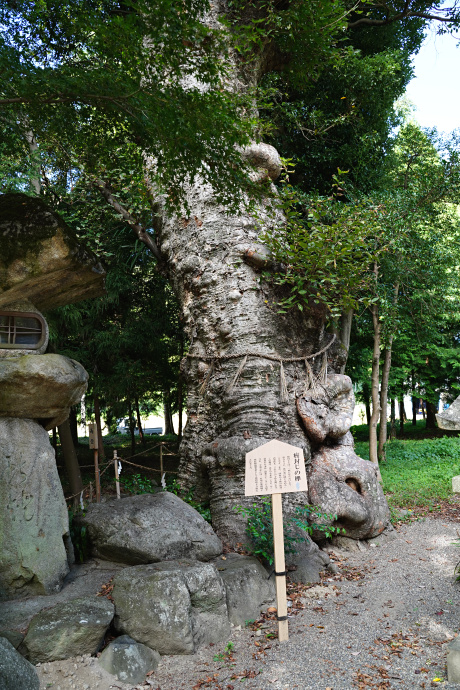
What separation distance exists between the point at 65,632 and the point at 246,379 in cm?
355

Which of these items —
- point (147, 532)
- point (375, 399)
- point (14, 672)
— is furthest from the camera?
point (375, 399)

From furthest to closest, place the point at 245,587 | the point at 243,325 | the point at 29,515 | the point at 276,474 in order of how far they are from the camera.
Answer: the point at 243,325 < the point at 245,587 < the point at 276,474 < the point at 29,515

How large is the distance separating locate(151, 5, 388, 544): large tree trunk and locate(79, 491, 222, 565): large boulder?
89 centimetres

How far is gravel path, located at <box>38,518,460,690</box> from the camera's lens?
135 inches

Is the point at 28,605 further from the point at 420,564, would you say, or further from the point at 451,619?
the point at 420,564

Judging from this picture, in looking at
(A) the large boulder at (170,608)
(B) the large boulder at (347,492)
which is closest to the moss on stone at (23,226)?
(A) the large boulder at (170,608)

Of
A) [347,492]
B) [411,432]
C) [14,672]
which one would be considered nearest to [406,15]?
[347,492]

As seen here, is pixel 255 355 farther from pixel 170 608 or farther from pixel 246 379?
pixel 170 608

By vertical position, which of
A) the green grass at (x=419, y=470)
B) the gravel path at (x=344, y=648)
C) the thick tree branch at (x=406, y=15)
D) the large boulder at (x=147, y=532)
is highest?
the thick tree branch at (x=406, y=15)

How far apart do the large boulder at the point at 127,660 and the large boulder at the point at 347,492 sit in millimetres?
2851

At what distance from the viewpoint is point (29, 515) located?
4.29 metres

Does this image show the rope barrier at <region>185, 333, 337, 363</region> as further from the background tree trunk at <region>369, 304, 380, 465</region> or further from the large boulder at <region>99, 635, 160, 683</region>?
the large boulder at <region>99, 635, 160, 683</region>

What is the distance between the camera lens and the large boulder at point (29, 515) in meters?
4.14

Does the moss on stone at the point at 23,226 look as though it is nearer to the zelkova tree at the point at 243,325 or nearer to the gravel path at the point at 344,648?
the zelkova tree at the point at 243,325
